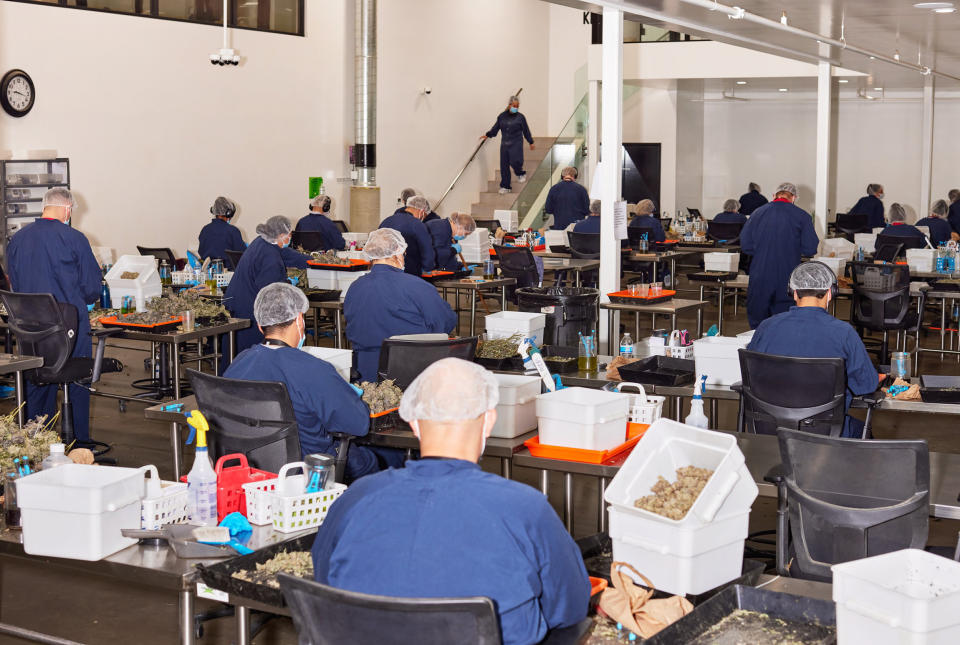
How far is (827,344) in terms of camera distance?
476cm

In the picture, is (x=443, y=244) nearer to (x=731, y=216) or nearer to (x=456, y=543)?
(x=731, y=216)

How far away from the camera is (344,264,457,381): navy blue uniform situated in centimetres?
579

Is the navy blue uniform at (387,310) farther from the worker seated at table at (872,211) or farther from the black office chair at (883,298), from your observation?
the worker seated at table at (872,211)

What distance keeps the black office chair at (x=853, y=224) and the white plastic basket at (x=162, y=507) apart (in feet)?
46.7

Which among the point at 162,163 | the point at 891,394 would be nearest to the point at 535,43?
the point at 162,163

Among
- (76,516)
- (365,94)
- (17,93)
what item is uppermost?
(365,94)

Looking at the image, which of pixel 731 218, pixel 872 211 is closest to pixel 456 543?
pixel 731 218

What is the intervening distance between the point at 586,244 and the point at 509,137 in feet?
21.6

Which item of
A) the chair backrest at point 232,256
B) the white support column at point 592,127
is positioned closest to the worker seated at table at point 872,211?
the white support column at point 592,127

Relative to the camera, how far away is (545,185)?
15.8m

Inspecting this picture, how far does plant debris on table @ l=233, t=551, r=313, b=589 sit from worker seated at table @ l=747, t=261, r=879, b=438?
8.60ft

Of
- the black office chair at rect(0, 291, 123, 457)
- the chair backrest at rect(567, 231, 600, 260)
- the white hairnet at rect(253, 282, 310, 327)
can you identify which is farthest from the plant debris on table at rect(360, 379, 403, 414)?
the chair backrest at rect(567, 231, 600, 260)

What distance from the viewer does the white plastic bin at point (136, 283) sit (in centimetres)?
742

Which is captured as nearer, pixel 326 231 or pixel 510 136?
pixel 326 231
